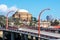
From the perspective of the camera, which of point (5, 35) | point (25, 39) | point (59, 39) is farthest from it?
point (5, 35)

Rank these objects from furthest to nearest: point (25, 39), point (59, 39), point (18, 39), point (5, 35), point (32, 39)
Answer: point (5, 35)
point (18, 39)
point (32, 39)
point (25, 39)
point (59, 39)

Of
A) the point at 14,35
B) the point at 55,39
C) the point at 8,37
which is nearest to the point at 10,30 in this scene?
the point at 14,35

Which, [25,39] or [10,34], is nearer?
[25,39]

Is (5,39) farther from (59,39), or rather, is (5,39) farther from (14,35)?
(59,39)

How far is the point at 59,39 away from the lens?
40406 millimetres

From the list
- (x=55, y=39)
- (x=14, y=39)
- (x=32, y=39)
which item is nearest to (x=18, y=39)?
(x=14, y=39)

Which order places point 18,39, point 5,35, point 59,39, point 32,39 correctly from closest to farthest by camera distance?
point 59,39 < point 32,39 < point 18,39 < point 5,35

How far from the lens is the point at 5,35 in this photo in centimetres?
9775

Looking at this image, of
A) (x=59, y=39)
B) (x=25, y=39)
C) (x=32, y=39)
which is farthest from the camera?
(x=32, y=39)

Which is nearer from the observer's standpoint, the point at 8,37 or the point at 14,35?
the point at 14,35

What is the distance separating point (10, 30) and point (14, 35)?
3816 millimetres

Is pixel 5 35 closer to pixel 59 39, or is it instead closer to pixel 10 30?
pixel 10 30

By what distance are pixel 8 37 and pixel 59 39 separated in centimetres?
5606

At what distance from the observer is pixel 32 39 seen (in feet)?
276
